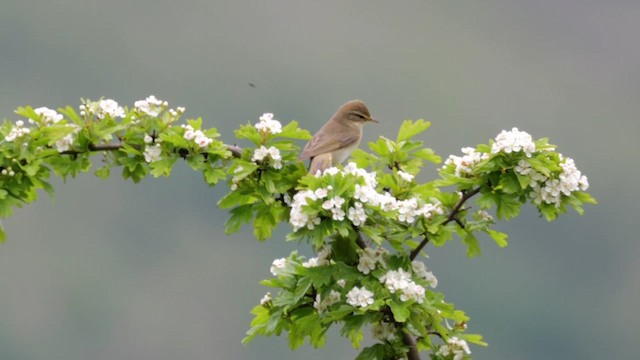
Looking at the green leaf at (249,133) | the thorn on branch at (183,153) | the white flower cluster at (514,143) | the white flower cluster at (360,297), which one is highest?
the white flower cluster at (514,143)

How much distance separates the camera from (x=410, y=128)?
34.8 feet

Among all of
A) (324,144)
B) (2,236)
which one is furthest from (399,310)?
(2,236)

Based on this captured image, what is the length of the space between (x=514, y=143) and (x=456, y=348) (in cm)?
210

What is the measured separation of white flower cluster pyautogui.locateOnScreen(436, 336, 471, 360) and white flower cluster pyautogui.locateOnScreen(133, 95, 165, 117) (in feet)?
11.5

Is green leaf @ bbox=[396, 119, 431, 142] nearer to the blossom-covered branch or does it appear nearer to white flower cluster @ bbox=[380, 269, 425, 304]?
the blossom-covered branch

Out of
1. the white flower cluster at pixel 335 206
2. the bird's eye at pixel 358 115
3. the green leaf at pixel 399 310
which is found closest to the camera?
the white flower cluster at pixel 335 206

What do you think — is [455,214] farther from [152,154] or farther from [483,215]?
[152,154]

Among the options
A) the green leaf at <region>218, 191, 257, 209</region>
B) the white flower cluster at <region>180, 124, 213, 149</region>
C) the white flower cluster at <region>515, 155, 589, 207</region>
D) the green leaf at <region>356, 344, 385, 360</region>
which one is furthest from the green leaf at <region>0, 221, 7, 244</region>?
the white flower cluster at <region>515, 155, 589, 207</region>

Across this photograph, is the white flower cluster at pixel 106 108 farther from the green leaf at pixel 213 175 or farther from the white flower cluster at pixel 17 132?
the green leaf at pixel 213 175

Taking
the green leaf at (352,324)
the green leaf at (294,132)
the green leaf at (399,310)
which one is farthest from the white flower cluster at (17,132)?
the green leaf at (399,310)

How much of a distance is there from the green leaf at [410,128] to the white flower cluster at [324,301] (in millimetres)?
1794

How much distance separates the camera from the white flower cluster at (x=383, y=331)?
32.8ft

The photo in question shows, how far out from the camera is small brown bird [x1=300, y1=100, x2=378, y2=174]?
11273 mm

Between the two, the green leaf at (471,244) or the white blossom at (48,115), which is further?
the green leaf at (471,244)
